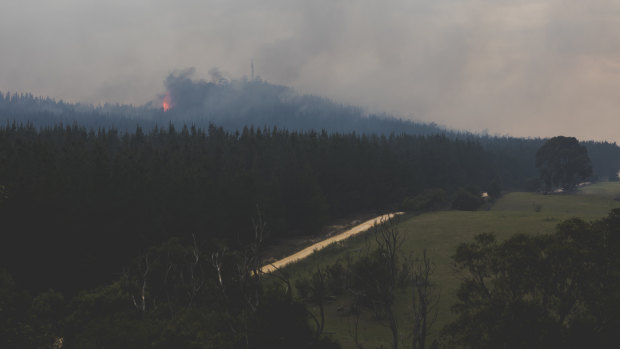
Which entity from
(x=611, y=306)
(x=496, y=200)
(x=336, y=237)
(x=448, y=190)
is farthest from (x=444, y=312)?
(x=448, y=190)

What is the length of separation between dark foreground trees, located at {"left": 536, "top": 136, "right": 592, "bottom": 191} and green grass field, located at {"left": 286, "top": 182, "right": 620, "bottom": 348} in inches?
636

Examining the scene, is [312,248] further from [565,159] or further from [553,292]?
[565,159]

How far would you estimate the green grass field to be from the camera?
145ft

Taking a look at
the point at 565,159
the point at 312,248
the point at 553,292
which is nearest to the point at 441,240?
the point at 312,248

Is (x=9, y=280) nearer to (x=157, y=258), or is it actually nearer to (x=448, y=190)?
(x=157, y=258)

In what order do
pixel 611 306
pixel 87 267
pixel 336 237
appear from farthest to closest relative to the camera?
pixel 336 237, pixel 87 267, pixel 611 306

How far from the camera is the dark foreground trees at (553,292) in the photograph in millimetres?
25438

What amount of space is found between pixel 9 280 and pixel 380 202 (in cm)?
12210

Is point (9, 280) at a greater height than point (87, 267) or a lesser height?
greater

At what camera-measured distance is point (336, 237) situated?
108 meters

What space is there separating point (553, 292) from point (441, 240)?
52702mm

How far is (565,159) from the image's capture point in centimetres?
15100

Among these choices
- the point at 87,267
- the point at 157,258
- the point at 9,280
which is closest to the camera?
the point at 9,280

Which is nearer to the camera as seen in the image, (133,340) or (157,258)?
(133,340)
